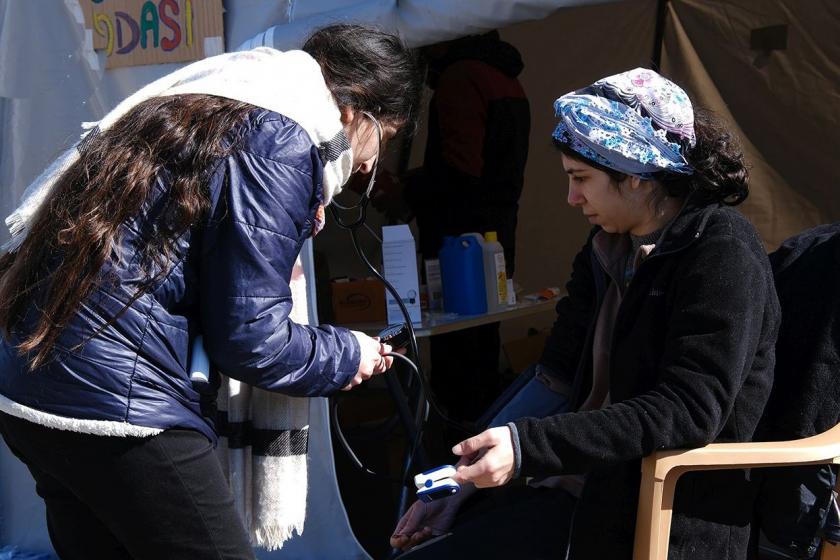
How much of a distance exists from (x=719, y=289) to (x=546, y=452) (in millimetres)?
412

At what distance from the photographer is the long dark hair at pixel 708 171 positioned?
1761 mm

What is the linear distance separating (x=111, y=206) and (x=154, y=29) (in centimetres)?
199

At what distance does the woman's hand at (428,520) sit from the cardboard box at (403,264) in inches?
54.8

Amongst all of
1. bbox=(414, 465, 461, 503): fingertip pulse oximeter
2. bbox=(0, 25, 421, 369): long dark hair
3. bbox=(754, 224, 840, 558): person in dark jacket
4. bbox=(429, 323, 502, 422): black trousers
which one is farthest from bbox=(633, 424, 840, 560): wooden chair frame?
bbox=(429, 323, 502, 422): black trousers

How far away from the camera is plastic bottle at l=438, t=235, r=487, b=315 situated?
11.9 feet

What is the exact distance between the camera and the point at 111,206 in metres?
1.54

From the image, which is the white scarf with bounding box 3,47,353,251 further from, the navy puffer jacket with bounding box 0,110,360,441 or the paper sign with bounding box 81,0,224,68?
the paper sign with bounding box 81,0,224,68

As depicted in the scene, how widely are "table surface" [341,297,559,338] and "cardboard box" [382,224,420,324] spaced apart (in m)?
0.08

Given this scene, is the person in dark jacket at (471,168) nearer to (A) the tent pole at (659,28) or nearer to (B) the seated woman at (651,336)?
(A) the tent pole at (659,28)

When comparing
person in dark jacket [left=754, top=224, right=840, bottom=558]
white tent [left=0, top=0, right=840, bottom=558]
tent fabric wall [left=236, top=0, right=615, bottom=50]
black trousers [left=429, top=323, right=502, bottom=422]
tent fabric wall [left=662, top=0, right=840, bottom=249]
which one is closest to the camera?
person in dark jacket [left=754, top=224, right=840, bottom=558]

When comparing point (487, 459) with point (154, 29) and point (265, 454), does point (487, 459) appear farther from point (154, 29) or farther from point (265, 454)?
point (154, 29)

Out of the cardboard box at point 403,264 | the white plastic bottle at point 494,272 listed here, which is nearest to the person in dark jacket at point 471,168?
the white plastic bottle at point 494,272

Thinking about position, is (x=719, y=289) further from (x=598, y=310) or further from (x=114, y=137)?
(x=114, y=137)

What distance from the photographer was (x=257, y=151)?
5.17 ft
